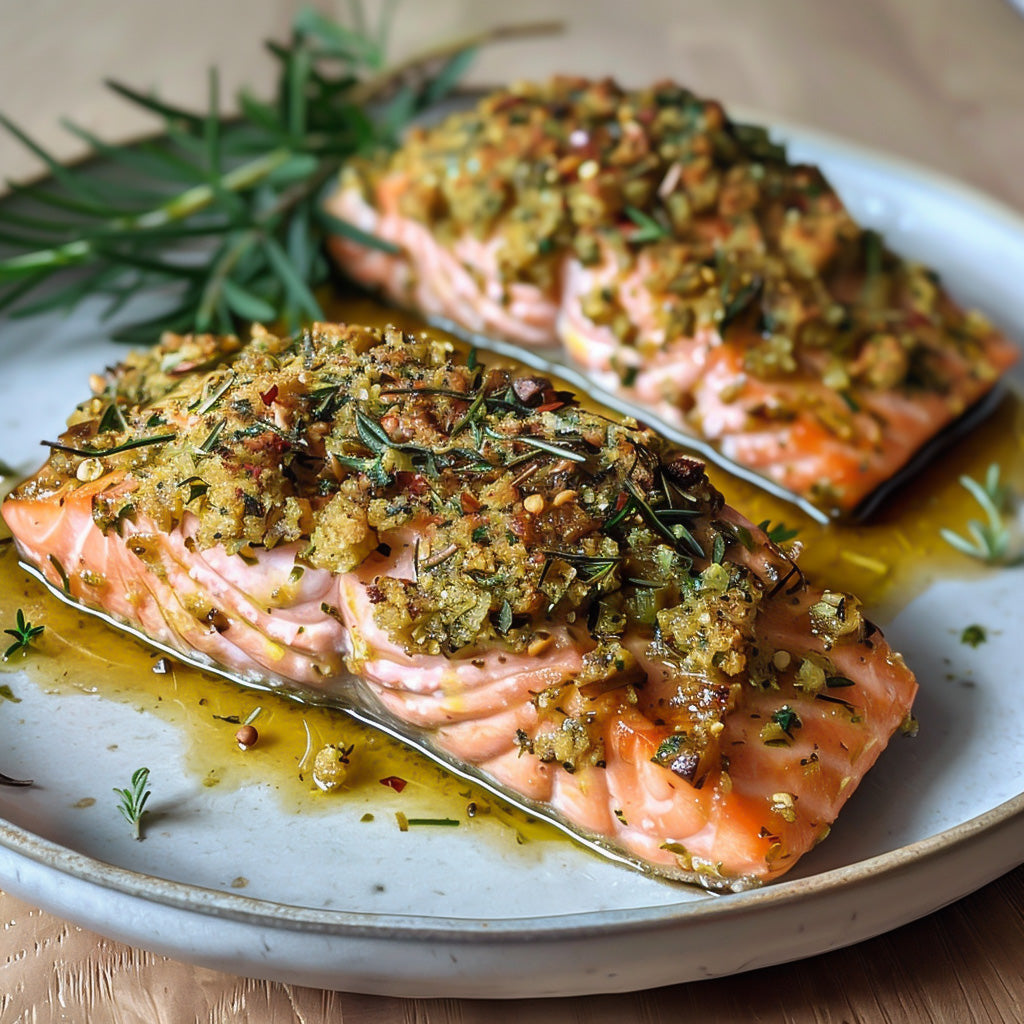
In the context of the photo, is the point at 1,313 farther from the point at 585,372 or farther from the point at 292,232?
the point at 585,372

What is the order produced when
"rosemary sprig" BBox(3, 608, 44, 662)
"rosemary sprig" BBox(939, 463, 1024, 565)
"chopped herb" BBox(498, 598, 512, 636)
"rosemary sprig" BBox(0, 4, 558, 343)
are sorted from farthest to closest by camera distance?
"rosemary sprig" BBox(0, 4, 558, 343), "rosemary sprig" BBox(939, 463, 1024, 565), "rosemary sprig" BBox(3, 608, 44, 662), "chopped herb" BBox(498, 598, 512, 636)

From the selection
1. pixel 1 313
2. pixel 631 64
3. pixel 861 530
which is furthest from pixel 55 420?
pixel 631 64

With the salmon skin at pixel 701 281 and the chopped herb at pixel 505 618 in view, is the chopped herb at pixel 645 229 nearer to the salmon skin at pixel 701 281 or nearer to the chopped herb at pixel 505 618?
the salmon skin at pixel 701 281

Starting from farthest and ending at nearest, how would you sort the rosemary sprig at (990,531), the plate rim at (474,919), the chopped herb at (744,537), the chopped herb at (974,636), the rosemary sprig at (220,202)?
the rosemary sprig at (220,202) < the rosemary sprig at (990,531) < the chopped herb at (974,636) < the chopped herb at (744,537) < the plate rim at (474,919)

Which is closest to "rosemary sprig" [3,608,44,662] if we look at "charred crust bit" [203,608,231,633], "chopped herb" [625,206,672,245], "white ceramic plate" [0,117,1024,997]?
"white ceramic plate" [0,117,1024,997]

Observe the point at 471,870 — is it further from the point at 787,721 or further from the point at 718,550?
the point at 718,550

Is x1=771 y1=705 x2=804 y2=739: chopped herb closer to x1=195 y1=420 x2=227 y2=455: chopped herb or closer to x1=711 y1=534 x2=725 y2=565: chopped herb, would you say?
x1=711 y1=534 x2=725 y2=565: chopped herb

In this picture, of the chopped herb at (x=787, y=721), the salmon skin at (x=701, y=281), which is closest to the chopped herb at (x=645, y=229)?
the salmon skin at (x=701, y=281)
